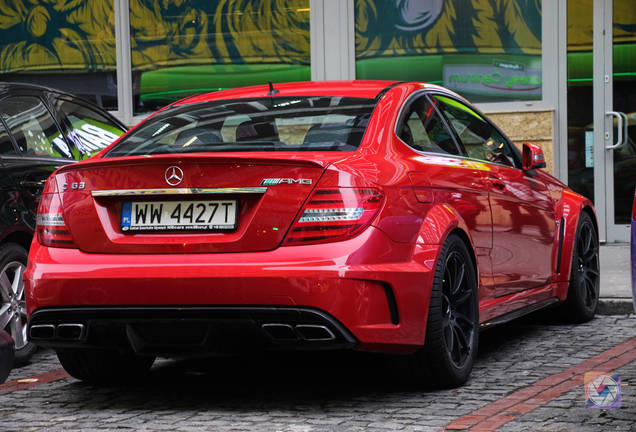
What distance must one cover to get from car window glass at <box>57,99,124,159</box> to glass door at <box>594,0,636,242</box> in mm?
5734

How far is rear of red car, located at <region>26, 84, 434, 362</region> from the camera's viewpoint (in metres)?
4.39

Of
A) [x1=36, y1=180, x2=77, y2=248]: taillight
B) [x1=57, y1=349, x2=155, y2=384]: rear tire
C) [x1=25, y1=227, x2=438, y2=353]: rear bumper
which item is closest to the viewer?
[x1=25, y1=227, x2=438, y2=353]: rear bumper

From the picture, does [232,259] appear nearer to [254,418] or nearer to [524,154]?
[254,418]

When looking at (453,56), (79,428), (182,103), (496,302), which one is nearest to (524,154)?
(496,302)

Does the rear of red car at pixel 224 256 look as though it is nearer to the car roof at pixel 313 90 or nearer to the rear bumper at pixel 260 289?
the rear bumper at pixel 260 289

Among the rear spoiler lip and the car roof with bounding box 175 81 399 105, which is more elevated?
the car roof with bounding box 175 81 399 105

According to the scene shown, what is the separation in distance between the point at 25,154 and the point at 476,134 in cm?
266

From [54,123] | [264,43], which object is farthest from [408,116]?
[264,43]

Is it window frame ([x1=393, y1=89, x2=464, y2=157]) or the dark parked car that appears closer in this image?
window frame ([x1=393, y1=89, x2=464, y2=157])

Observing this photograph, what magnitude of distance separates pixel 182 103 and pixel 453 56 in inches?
256

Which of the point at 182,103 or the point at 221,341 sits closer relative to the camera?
the point at 221,341

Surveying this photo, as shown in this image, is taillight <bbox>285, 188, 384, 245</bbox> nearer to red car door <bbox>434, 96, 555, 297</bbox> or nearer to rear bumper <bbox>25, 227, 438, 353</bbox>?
rear bumper <bbox>25, 227, 438, 353</bbox>

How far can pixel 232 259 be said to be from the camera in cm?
443

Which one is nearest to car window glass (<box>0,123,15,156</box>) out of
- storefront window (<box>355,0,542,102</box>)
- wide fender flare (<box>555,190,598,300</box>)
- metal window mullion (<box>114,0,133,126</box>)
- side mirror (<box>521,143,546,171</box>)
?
side mirror (<box>521,143,546,171</box>)
